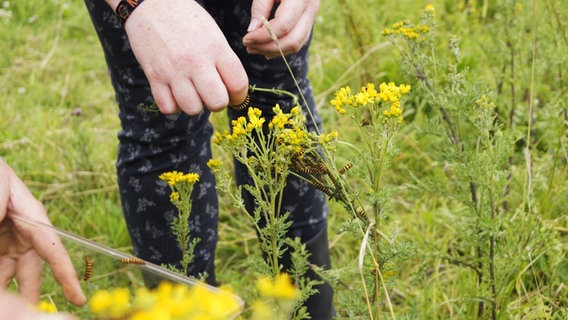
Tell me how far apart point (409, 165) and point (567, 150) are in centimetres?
70

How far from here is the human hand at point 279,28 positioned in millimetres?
1175

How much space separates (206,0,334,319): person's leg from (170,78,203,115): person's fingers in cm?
35

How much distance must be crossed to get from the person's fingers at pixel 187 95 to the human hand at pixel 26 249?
268 millimetres

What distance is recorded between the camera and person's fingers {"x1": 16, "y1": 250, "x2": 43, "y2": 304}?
997mm

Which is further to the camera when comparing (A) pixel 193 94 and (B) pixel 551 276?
(B) pixel 551 276

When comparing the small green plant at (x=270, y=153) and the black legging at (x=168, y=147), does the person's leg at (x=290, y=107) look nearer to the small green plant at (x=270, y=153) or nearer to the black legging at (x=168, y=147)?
the black legging at (x=168, y=147)

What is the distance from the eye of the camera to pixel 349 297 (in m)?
1.08

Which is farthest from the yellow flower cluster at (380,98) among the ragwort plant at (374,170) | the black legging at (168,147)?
the black legging at (168,147)

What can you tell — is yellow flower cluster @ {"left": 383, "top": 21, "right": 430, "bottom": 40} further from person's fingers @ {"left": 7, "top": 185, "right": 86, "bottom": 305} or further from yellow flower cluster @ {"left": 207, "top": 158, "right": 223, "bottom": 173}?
person's fingers @ {"left": 7, "top": 185, "right": 86, "bottom": 305}

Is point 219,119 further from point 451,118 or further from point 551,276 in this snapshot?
point 551,276

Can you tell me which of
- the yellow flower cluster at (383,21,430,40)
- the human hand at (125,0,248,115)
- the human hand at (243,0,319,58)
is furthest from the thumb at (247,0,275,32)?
the yellow flower cluster at (383,21,430,40)

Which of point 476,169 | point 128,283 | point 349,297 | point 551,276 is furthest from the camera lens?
point 551,276

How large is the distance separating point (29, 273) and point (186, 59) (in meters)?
0.41

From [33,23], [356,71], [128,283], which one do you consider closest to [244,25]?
[128,283]
